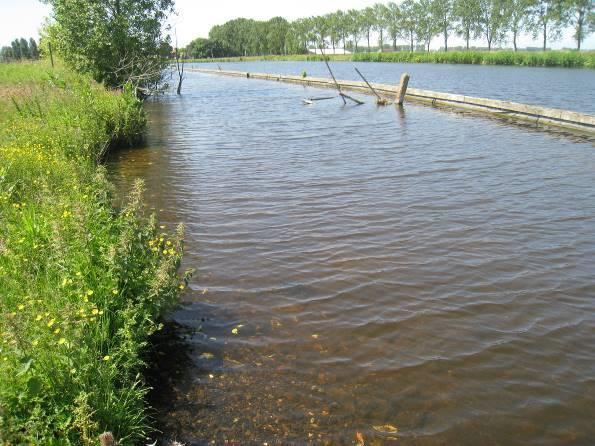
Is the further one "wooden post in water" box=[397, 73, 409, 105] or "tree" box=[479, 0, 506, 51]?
"tree" box=[479, 0, 506, 51]

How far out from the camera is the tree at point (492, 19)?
102m

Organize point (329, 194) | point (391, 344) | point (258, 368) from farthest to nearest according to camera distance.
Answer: point (329, 194)
point (391, 344)
point (258, 368)

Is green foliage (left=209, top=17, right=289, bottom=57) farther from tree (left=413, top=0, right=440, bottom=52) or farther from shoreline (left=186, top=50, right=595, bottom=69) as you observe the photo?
shoreline (left=186, top=50, right=595, bottom=69)

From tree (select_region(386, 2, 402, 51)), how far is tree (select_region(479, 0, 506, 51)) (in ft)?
92.4

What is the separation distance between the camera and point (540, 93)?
97.2ft

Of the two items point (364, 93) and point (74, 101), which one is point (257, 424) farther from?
point (364, 93)

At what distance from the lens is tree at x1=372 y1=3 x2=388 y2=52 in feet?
448

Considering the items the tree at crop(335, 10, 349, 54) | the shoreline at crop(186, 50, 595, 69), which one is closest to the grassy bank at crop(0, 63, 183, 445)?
the shoreline at crop(186, 50, 595, 69)

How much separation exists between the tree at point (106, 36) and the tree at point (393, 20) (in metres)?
118

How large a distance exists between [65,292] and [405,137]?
48.5 ft

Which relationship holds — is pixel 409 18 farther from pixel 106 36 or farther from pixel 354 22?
pixel 106 36

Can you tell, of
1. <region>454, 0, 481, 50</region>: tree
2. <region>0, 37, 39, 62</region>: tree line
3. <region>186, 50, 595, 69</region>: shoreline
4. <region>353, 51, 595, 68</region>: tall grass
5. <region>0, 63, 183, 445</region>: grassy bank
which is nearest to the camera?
<region>0, 63, 183, 445</region>: grassy bank

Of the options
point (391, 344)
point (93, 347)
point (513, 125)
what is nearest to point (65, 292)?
point (93, 347)

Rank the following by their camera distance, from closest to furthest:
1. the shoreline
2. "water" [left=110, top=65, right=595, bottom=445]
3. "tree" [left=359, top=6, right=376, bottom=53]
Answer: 1. "water" [left=110, top=65, right=595, bottom=445]
2. the shoreline
3. "tree" [left=359, top=6, right=376, bottom=53]
